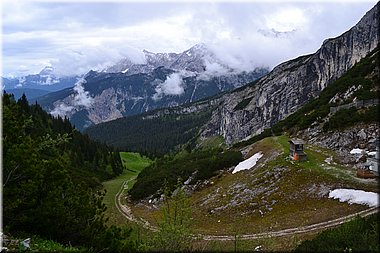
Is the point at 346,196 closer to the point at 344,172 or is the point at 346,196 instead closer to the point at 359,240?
the point at 344,172

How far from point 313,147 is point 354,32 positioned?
328ft

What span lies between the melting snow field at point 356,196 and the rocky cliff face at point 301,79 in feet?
325

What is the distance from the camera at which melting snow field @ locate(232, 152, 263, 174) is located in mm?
44031

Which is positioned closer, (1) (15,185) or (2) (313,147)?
(1) (15,185)

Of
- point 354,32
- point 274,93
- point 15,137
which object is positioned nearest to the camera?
point 15,137

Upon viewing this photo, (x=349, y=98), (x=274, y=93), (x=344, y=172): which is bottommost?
(x=344, y=172)

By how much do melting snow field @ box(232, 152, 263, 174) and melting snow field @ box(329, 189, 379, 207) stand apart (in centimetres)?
1350

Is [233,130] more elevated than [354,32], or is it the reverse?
[354,32]

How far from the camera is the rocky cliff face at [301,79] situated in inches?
4980

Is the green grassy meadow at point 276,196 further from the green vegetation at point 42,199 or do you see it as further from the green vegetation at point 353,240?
the green vegetation at point 42,199

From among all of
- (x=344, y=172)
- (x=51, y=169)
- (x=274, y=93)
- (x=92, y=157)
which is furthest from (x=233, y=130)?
(x=51, y=169)

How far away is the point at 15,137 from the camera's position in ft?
55.1

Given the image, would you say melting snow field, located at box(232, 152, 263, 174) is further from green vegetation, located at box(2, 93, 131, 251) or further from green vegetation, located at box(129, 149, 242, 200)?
green vegetation, located at box(2, 93, 131, 251)

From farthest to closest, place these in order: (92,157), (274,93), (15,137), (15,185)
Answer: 1. (274,93)
2. (92,157)
3. (15,137)
4. (15,185)
